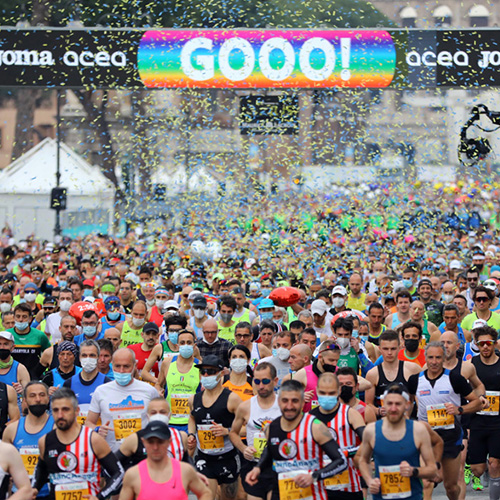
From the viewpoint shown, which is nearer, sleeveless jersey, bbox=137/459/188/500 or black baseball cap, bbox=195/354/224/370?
sleeveless jersey, bbox=137/459/188/500

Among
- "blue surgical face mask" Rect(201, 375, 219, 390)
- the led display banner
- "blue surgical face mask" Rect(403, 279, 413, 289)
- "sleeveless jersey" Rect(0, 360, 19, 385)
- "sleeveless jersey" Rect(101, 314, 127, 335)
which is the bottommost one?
"sleeveless jersey" Rect(0, 360, 19, 385)

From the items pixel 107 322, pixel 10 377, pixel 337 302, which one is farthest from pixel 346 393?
pixel 337 302

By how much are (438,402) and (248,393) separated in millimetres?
1538

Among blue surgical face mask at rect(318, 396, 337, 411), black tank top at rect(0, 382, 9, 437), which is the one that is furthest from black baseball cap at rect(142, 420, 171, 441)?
black tank top at rect(0, 382, 9, 437)

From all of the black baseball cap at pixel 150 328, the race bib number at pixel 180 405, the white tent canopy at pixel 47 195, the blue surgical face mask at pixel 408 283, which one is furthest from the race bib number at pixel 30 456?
the white tent canopy at pixel 47 195

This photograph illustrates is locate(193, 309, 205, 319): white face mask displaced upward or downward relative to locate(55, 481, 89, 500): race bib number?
upward

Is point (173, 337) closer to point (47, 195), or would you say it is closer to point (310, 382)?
point (310, 382)

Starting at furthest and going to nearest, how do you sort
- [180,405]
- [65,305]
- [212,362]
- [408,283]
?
[408,283] → [65,305] → [180,405] → [212,362]

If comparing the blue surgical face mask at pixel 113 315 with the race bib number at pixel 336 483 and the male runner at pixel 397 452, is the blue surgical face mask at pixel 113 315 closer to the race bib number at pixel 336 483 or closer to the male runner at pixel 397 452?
the race bib number at pixel 336 483

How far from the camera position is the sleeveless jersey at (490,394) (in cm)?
988

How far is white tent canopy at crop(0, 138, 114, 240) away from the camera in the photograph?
34.4 m

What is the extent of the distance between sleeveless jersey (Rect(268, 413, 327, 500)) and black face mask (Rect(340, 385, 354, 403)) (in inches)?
42.9

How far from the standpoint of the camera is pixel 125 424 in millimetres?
8711

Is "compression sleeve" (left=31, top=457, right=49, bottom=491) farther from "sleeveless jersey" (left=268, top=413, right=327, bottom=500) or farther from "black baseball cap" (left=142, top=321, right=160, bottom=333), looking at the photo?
"black baseball cap" (left=142, top=321, right=160, bottom=333)
